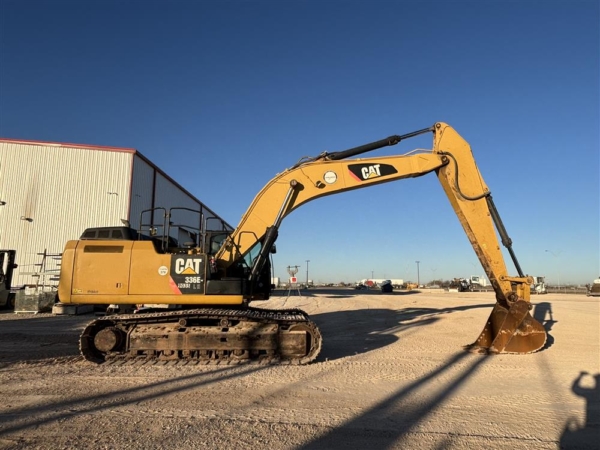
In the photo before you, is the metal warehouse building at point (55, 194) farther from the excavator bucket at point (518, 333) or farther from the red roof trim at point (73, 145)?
the excavator bucket at point (518, 333)

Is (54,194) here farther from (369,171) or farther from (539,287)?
(539,287)

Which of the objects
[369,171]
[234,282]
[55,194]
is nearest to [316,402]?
[234,282]

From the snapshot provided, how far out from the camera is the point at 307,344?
8.89m

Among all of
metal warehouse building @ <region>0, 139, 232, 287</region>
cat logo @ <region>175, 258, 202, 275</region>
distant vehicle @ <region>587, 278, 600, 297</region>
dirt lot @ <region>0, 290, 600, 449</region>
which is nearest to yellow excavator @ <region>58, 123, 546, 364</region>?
cat logo @ <region>175, 258, 202, 275</region>

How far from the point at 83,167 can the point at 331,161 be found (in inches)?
862

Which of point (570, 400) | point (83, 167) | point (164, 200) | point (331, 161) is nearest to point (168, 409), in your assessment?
point (570, 400)

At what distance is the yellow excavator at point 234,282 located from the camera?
347 inches

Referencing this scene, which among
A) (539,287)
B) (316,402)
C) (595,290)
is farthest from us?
(539,287)

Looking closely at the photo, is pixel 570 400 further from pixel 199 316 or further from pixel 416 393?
pixel 199 316

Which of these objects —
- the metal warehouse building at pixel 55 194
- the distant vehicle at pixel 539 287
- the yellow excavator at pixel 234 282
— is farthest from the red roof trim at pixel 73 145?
→ the distant vehicle at pixel 539 287

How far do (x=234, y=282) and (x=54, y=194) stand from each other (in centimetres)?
2236

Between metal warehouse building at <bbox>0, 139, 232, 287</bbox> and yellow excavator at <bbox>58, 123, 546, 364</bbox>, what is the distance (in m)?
17.7

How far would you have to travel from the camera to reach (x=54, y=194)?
26.6 metres

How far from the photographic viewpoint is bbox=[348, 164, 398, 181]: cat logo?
10281 mm
